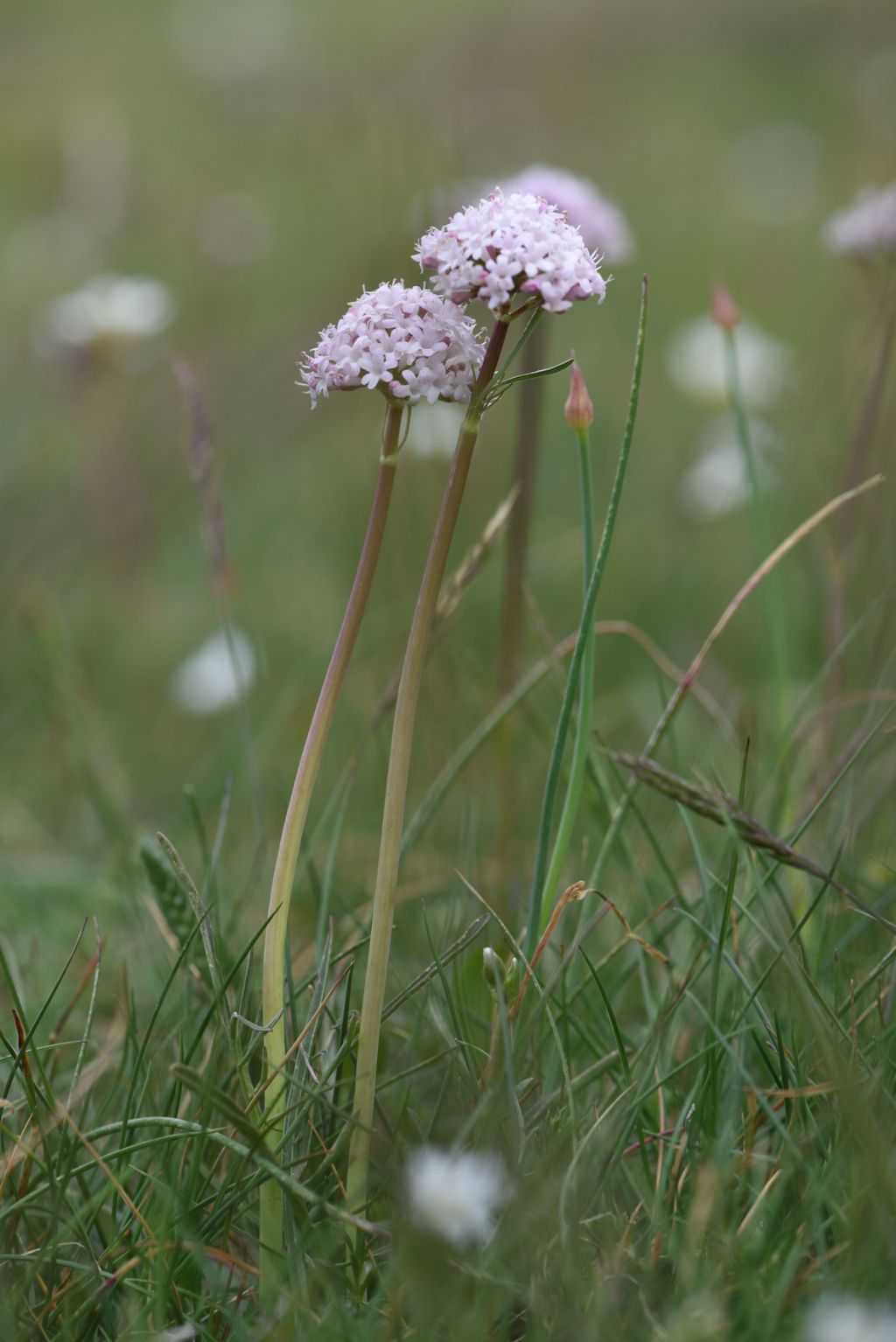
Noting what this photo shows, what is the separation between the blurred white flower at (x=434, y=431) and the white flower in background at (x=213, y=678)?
1.51ft

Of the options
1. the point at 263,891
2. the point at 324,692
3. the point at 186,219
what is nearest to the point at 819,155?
the point at 186,219

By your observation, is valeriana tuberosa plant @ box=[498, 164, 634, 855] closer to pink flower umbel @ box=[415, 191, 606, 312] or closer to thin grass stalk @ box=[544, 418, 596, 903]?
thin grass stalk @ box=[544, 418, 596, 903]

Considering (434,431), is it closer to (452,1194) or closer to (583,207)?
(583,207)

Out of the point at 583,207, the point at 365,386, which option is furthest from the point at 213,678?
the point at 365,386

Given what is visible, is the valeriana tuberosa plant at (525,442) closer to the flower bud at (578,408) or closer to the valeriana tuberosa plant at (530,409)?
the valeriana tuberosa plant at (530,409)

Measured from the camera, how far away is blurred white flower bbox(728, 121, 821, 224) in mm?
3936

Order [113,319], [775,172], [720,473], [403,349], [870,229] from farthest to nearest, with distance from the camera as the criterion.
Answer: [775,172], [720,473], [113,319], [870,229], [403,349]

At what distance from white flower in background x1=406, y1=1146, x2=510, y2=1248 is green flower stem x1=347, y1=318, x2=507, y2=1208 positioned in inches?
2.9

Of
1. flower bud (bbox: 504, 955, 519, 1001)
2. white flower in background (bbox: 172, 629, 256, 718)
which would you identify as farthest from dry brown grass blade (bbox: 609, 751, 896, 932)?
white flower in background (bbox: 172, 629, 256, 718)

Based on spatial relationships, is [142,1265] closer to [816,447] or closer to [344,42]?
[816,447]

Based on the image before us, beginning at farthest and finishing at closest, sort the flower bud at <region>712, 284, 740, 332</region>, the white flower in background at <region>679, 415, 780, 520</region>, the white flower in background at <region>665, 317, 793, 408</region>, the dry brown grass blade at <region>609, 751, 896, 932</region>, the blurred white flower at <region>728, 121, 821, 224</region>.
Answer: the blurred white flower at <region>728, 121, 821, 224</region>
the white flower in background at <region>665, 317, 793, 408</region>
the white flower in background at <region>679, 415, 780, 520</region>
the flower bud at <region>712, 284, 740, 332</region>
the dry brown grass blade at <region>609, 751, 896, 932</region>

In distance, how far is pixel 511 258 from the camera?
65 cm

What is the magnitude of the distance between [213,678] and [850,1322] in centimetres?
160

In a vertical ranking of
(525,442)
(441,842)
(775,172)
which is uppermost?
(775,172)
